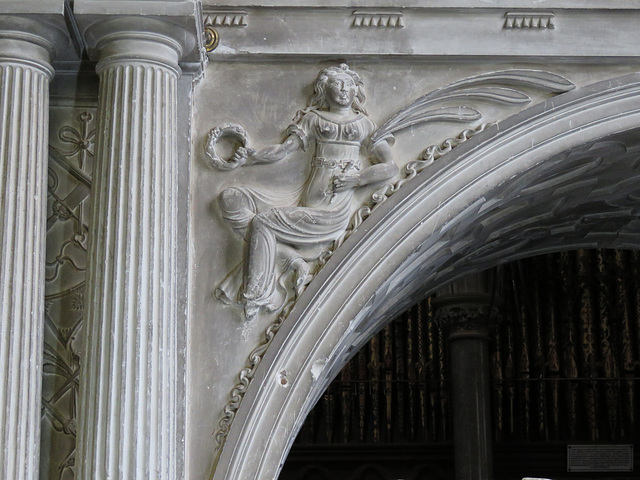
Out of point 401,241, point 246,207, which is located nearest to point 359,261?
point 401,241

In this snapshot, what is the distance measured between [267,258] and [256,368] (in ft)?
1.30

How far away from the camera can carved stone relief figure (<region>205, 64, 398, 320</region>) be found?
172 inches

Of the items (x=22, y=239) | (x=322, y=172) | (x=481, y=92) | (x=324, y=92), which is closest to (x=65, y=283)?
(x=22, y=239)

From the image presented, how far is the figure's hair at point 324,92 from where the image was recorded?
4.57 meters

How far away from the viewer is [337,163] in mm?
4484

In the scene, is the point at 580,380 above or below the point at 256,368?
above

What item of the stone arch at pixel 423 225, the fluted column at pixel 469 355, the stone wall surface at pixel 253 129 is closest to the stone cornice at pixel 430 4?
the stone wall surface at pixel 253 129

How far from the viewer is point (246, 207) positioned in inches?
175

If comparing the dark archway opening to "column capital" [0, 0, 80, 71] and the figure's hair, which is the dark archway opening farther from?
"column capital" [0, 0, 80, 71]

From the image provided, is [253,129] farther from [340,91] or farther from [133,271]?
[133,271]

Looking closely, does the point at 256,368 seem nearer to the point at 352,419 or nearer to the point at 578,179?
the point at 578,179

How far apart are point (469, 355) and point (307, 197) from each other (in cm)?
476

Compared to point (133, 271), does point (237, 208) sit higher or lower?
higher

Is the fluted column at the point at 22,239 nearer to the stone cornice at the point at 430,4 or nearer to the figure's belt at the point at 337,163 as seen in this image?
the stone cornice at the point at 430,4
